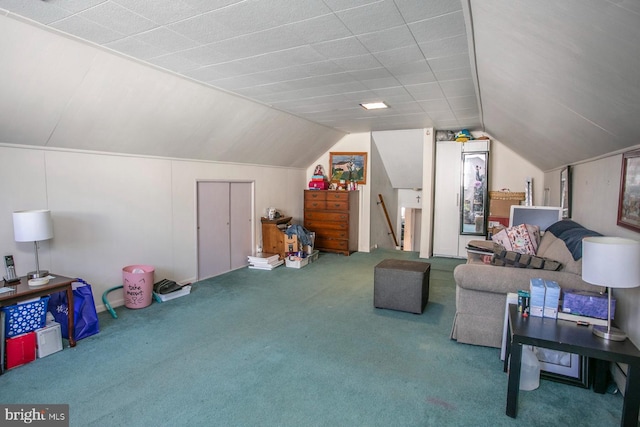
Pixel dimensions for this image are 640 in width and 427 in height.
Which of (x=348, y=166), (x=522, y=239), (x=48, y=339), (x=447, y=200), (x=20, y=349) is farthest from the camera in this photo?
(x=348, y=166)

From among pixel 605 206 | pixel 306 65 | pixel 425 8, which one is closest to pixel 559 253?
pixel 605 206

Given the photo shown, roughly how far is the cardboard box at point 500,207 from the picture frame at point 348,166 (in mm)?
2408

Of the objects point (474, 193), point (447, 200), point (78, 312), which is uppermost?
point (474, 193)

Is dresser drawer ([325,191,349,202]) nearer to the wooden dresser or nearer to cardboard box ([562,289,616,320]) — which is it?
the wooden dresser

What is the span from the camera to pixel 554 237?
11.8ft

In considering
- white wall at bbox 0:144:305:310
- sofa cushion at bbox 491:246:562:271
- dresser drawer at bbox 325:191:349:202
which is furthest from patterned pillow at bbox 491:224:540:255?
white wall at bbox 0:144:305:310

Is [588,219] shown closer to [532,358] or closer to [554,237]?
[554,237]

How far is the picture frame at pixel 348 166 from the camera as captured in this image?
719 centimetres

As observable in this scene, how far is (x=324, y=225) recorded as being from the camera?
7043mm

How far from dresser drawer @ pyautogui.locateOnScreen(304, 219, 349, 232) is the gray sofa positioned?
149 inches

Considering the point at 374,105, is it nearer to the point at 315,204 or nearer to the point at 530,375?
the point at 315,204

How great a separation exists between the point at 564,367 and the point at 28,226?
440 cm

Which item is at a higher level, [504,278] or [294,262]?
[504,278]

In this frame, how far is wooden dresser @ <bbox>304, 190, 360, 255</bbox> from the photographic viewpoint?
6844 millimetres
